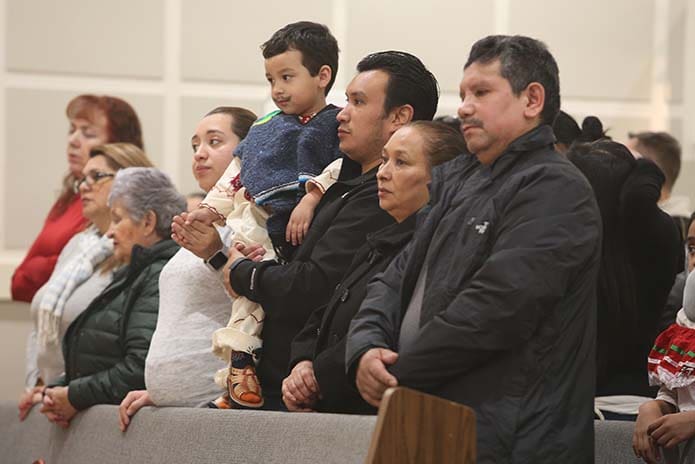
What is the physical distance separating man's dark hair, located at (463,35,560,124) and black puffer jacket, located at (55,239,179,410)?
1988 millimetres

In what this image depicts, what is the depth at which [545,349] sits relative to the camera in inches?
113

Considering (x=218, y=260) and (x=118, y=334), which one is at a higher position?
(x=218, y=260)

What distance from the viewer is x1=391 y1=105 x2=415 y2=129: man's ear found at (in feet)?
12.2

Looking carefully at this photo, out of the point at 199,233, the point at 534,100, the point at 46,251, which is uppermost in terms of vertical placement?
the point at 534,100

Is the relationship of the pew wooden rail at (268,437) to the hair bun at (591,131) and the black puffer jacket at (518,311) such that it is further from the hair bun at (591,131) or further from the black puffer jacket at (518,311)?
the hair bun at (591,131)

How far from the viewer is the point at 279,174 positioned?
13.0 feet

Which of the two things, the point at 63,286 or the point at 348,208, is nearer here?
the point at 348,208

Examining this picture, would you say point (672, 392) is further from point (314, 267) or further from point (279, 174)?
point (279, 174)

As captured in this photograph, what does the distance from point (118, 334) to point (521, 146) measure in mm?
2205

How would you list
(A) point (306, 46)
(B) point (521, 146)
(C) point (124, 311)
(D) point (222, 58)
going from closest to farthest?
1. (B) point (521, 146)
2. (A) point (306, 46)
3. (C) point (124, 311)
4. (D) point (222, 58)

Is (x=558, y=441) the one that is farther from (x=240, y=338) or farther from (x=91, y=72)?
(x=91, y=72)

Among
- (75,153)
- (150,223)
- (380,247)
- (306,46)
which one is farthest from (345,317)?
Answer: (75,153)

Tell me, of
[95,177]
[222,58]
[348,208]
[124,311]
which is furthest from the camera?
[222,58]

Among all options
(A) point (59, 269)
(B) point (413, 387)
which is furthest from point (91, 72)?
(B) point (413, 387)
